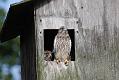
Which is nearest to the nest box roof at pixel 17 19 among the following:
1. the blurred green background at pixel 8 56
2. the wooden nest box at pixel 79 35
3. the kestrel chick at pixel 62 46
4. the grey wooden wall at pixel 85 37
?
the wooden nest box at pixel 79 35

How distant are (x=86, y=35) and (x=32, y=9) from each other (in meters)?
0.81

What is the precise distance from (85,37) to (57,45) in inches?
15.6

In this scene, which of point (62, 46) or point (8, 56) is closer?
point (62, 46)

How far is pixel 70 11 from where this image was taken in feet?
25.9

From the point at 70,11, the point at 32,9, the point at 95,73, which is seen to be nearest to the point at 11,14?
the point at 32,9

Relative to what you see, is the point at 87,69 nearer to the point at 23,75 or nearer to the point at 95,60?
the point at 95,60

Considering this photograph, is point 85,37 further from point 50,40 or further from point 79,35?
point 50,40

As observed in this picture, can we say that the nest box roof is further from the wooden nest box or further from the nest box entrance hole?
the nest box entrance hole

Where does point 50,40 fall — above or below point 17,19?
below

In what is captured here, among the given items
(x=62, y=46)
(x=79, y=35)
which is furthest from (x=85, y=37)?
(x=62, y=46)

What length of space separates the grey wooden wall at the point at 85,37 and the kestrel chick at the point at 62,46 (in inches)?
3.4

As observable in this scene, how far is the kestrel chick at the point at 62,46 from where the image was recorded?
25.6 ft

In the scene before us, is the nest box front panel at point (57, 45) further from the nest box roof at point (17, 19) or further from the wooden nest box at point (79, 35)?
the nest box roof at point (17, 19)

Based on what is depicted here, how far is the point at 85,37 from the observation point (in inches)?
311
